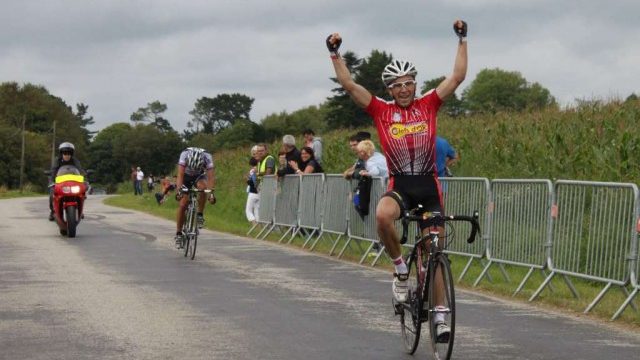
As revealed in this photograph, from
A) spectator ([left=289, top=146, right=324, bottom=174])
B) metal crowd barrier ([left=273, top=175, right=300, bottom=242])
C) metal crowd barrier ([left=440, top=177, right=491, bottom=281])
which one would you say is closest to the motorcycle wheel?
metal crowd barrier ([left=273, top=175, right=300, bottom=242])

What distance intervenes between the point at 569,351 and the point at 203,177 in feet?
34.3

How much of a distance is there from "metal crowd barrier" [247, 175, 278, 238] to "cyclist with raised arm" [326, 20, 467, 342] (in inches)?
579

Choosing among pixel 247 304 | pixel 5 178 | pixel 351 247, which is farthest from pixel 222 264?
pixel 5 178

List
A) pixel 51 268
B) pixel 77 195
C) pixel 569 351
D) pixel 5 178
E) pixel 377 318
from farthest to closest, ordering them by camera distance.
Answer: pixel 5 178, pixel 77 195, pixel 51 268, pixel 377 318, pixel 569 351

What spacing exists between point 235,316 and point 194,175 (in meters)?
8.01

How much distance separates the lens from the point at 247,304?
38.5 feet

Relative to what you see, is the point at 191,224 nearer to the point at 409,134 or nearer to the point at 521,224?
the point at 521,224

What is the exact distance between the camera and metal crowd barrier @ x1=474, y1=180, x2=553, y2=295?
13070 millimetres

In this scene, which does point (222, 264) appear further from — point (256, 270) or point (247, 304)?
point (247, 304)

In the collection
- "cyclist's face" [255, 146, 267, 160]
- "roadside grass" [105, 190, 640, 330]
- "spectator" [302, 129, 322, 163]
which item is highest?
"spectator" [302, 129, 322, 163]

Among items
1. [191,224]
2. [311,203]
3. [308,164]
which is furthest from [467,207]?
[308,164]

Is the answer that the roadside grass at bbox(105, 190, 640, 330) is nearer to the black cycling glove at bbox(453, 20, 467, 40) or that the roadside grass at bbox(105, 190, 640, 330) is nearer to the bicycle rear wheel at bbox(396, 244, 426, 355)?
the bicycle rear wheel at bbox(396, 244, 426, 355)

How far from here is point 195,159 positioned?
1833cm

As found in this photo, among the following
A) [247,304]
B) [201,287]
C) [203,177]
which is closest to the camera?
[247,304]
